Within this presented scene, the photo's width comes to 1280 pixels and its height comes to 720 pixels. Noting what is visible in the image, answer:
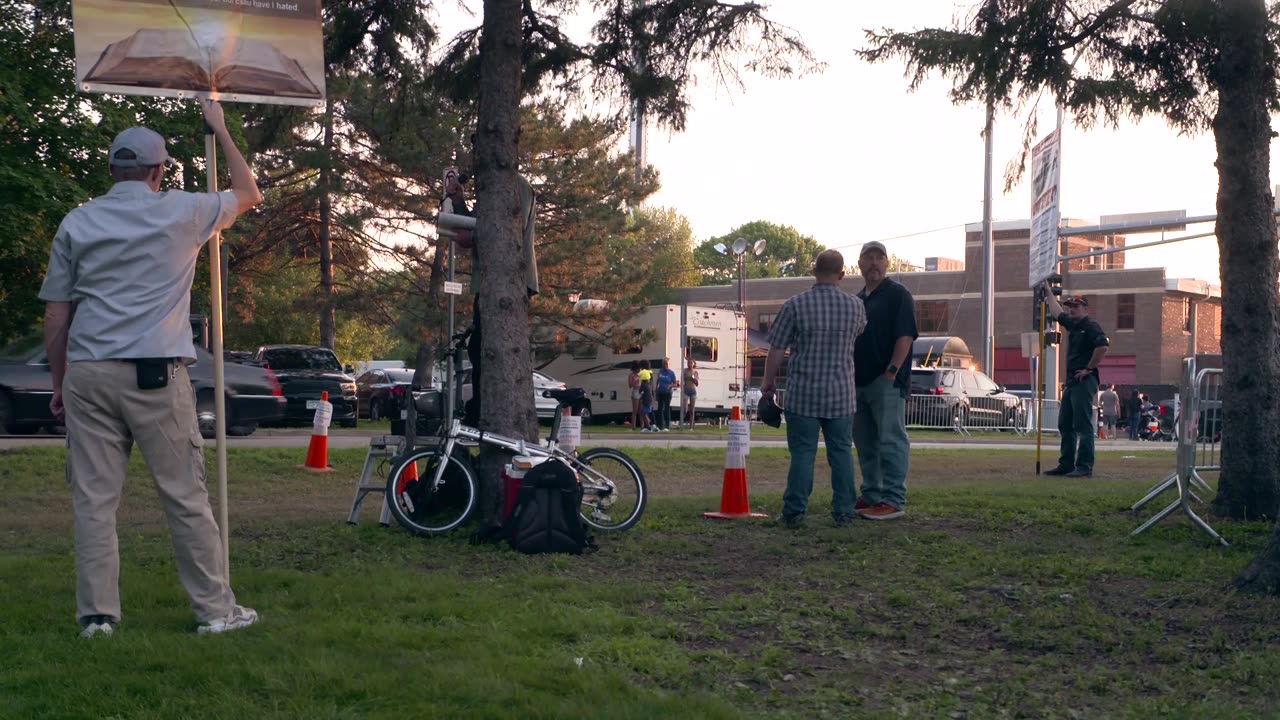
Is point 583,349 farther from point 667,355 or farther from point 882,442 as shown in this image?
point 882,442

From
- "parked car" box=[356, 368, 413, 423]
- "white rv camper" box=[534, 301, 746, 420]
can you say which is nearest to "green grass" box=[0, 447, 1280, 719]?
"parked car" box=[356, 368, 413, 423]

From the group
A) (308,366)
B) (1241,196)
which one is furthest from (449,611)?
(308,366)

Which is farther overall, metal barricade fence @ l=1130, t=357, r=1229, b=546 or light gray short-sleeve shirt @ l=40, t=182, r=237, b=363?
metal barricade fence @ l=1130, t=357, r=1229, b=546

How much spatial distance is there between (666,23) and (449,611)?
5.50 metres

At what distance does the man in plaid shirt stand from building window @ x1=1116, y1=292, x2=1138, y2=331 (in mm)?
58274

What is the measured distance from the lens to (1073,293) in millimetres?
66250

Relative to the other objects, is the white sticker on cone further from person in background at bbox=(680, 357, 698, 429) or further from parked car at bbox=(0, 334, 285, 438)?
person in background at bbox=(680, 357, 698, 429)

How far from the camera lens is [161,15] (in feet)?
18.9

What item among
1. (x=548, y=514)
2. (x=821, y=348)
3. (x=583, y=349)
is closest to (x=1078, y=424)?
(x=821, y=348)

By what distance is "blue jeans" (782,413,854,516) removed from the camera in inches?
342

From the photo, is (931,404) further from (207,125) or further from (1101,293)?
(1101,293)

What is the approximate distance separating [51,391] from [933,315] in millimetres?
57483

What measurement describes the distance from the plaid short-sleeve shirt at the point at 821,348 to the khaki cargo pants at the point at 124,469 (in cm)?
453

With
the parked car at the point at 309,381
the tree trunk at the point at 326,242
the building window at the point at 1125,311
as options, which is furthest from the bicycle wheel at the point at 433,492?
the building window at the point at 1125,311
